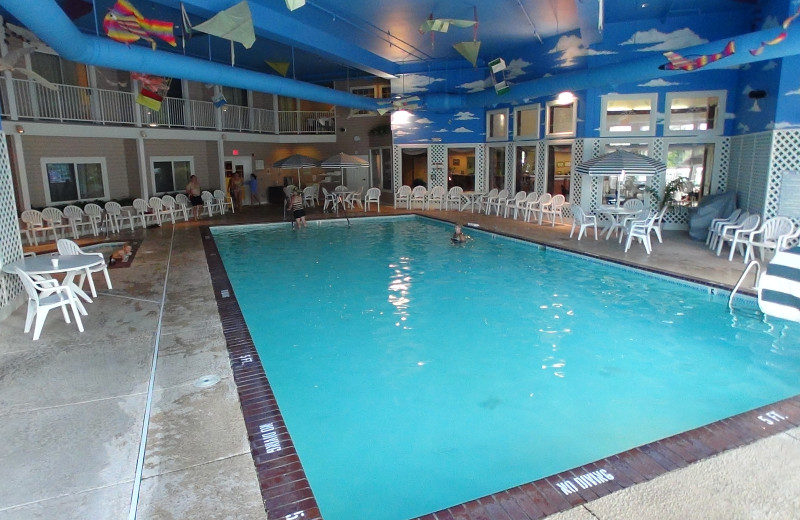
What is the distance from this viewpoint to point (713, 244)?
353 inches

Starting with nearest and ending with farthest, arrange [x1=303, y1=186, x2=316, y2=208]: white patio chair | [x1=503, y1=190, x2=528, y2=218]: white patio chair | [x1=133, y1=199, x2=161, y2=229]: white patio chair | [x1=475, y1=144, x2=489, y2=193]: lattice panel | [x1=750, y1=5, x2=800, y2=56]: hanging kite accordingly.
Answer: [x1=750, y1=5, x2=800, y2=56]: hanging kite < [x1=133, y1=199, x2=161, y2=229]: white patio chair < [x1=503, y1=190, x2=528, y2=218]: white patio chair < [x1=475, y1=144, x2=489, y2=193]: lattice panel < [x1=303, y1=186, x2=316, y2=208]: white patio chair

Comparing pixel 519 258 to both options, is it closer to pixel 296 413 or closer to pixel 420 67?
pixel 296 413

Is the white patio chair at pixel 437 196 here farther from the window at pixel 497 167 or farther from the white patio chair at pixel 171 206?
the white patio chair at pixel 171 206

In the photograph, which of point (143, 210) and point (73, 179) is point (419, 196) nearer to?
point (143, 210)

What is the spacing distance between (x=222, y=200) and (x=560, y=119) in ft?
31.9

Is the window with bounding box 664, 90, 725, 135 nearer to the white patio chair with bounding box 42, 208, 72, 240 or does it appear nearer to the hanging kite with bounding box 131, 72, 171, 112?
the hanging kite with bounding box 131, 72, 171, 112

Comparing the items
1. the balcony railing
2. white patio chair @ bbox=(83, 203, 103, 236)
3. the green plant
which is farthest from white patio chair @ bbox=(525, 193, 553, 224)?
white patio chair @ bbox=(83, 203, 103, 236)

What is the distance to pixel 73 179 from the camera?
40.9 ft

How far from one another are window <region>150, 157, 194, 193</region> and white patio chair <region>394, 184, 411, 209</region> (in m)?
6.51

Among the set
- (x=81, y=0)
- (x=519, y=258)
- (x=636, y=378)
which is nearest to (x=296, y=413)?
(x=636, y=378)

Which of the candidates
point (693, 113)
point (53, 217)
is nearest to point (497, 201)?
point (693, 113)

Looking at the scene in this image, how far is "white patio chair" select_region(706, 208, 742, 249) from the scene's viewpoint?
881 cm

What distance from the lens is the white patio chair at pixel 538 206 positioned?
488 inches

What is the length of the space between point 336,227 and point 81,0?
22.2 ft
